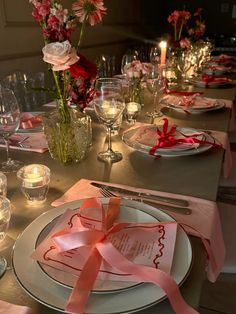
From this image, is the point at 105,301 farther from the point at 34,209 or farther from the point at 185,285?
the point at 34,209

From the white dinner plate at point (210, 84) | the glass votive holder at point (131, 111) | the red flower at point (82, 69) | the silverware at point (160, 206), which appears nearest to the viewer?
the silverware at point (160, 206)

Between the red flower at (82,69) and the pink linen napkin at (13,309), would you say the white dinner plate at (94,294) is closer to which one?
the pink linen napkin at (13,309)

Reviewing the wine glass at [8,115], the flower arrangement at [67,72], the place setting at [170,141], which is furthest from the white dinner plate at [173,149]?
the wine glass at [8,115]

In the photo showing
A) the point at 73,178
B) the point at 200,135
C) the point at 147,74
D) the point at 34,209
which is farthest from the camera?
the point at 147,74

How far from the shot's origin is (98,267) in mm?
502

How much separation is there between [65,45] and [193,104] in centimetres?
95

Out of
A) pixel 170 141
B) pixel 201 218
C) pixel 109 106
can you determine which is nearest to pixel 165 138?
pixel 170 141

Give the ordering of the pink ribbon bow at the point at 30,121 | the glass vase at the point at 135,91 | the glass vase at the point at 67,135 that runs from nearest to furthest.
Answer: the glass vase at the point at 67,135, the pink ribbon bow at the point at 30,121, the glass vase at the point at 135,91

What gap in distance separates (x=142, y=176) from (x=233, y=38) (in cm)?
605

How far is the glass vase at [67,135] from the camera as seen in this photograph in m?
0.95

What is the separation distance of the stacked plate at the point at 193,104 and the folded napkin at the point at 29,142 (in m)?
0.68

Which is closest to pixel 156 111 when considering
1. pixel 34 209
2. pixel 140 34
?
pixel 34 209

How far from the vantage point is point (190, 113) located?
1519mm

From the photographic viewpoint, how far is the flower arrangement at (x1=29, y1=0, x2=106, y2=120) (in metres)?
0.77
